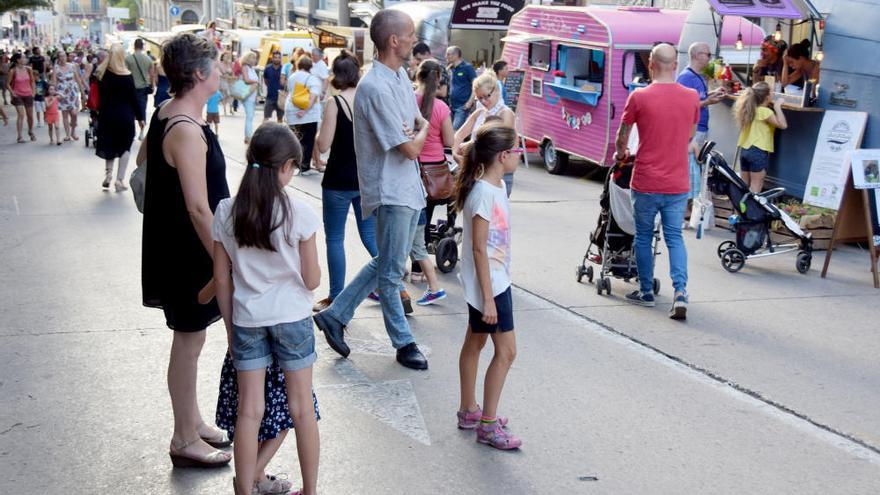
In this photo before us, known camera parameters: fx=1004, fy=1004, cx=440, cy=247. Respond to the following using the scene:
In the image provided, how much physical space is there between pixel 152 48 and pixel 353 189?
1542 inches

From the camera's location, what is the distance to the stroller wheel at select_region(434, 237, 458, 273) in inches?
343

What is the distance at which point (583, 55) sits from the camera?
51.6ft

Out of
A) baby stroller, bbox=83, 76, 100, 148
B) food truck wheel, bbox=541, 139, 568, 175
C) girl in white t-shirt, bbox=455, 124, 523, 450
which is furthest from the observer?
baby stroller, bbox=83, 76, 100, 148

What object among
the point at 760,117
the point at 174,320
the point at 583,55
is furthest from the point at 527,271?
the point at 583,55

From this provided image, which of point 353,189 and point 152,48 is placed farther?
point 152,48

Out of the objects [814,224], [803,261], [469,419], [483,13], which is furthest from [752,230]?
Result: [483,13]

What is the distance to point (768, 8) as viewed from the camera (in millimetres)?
11086

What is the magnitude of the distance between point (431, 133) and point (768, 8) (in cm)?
513

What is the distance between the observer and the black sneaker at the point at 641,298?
768cm

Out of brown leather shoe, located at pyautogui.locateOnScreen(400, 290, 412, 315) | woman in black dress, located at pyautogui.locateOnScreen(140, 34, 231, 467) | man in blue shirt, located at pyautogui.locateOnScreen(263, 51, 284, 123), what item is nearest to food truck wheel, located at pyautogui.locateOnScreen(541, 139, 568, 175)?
man in blue shirt, located at pyautogui.locateOnScreen(263, 51, 284, 123)

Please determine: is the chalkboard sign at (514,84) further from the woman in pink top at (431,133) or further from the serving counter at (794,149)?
the woman in pink top at (431,133)

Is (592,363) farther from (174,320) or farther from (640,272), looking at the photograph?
(174,320)

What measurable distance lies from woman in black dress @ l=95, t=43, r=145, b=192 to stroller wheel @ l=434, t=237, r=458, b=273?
5.61 m

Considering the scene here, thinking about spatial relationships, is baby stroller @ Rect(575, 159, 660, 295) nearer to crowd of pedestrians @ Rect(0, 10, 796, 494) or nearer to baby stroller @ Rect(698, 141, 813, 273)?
crowd of pedestrians @ Rect(0, 10, 796, 494)
